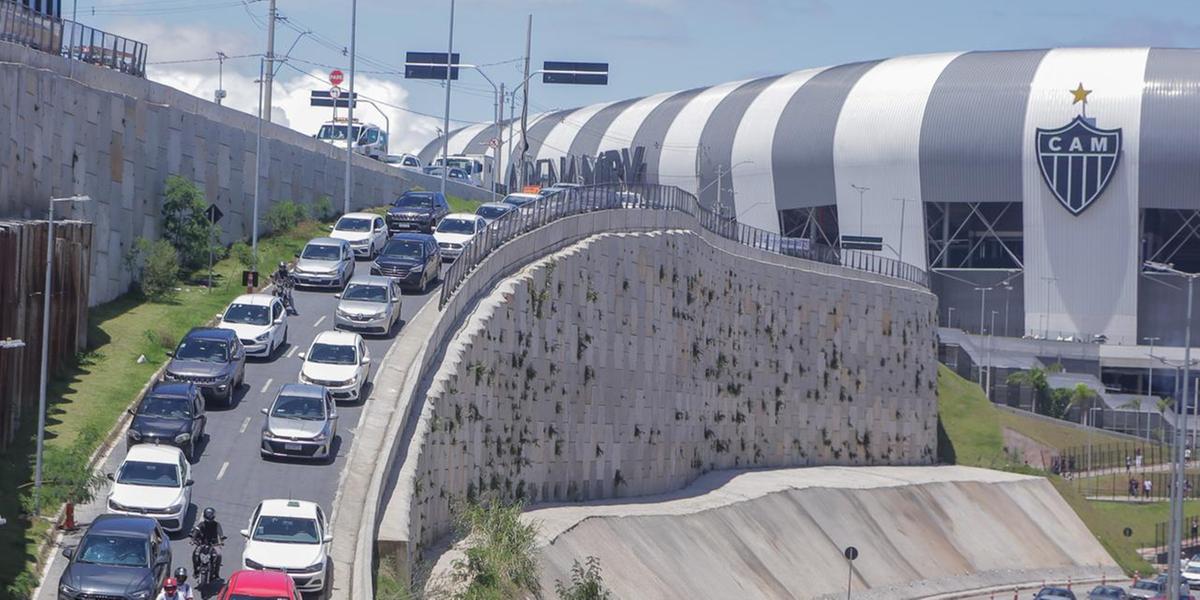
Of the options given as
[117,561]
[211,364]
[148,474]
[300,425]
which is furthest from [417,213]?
[117,561]

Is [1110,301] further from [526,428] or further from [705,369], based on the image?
[526,428]

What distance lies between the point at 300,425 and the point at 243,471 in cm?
179

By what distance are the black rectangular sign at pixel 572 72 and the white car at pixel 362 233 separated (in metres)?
26.0

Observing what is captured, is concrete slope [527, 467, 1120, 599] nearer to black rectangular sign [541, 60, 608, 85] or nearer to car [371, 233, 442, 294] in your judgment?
car [371, 233, 442, 294]

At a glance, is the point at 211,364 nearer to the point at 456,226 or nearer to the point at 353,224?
the point at 353,224

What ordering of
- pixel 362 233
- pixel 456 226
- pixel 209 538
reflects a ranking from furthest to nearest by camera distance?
pixel 456 226 < pixel 362 233 < pixel 209 538

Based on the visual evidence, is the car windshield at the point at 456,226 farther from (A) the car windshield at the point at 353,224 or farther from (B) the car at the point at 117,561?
(B) the car at the point at 117,561

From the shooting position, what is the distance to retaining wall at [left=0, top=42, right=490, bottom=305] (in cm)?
5169

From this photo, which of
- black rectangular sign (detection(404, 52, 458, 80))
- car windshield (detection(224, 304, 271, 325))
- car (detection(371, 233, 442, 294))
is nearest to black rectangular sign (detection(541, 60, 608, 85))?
black rectangular sign (detection(404, 52, 458, 80))

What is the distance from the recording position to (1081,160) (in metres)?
119

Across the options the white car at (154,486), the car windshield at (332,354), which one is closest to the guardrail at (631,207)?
the car windshield at (332,354)

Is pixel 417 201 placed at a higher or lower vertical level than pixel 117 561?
higher

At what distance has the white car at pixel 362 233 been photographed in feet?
241

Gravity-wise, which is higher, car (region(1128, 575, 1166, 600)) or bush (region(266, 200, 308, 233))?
bush (region(266, 200, 308, 233))
